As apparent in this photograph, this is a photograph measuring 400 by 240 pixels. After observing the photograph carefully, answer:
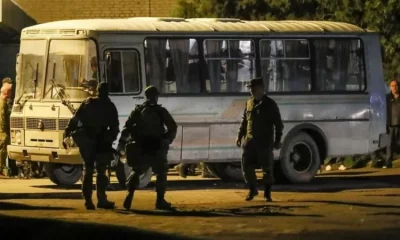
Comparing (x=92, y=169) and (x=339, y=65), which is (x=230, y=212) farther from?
(x=339, y=65)

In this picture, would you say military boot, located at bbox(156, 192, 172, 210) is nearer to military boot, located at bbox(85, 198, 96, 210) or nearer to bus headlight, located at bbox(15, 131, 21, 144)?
military boot, located at bbox(85, 198, 96, 210)

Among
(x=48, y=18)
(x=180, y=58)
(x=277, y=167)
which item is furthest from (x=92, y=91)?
(x=48, y=18)

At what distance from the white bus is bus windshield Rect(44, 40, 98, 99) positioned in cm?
2

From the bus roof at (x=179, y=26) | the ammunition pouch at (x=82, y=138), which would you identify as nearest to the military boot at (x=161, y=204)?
the ammunition pouch at (x=82, y=138)

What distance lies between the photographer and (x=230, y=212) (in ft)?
60.0

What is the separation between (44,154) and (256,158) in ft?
13.9

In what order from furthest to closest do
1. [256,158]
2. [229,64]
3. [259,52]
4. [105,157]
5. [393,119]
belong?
[393,119] → [259,52] → [229,64] → [256,158] → [105,157]

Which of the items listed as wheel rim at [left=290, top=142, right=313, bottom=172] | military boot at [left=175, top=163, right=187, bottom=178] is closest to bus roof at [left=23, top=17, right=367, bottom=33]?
wheel rim at [left=290, top=142, right=313, bottom=172]

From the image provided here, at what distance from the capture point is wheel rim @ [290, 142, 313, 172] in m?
23.7

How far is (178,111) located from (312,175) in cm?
305

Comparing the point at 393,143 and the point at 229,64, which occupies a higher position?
the point at 229,64

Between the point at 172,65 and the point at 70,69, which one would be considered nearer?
the point at 70,69

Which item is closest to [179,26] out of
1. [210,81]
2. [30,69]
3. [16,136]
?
[210,81]

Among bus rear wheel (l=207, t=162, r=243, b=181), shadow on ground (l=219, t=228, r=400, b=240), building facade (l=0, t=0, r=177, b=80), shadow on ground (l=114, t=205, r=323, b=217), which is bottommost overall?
shadow on ground (l=219, t=228, r=400, b=240)
